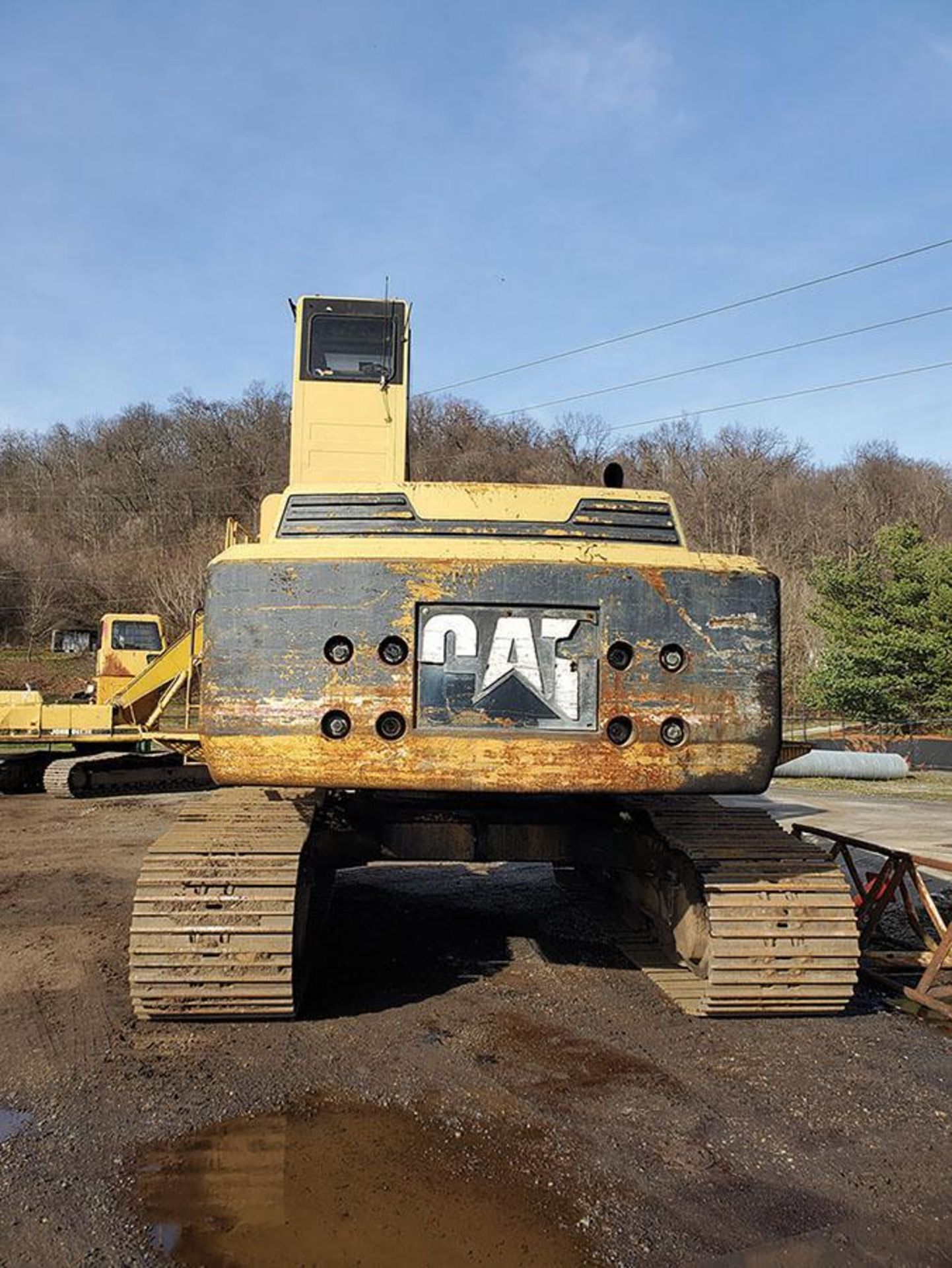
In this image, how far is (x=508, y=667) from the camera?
470 cm

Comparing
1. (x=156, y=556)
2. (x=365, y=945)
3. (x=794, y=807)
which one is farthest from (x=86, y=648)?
(x=365, y=945)

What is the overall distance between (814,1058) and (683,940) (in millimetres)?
1114

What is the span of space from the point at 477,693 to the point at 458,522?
0.80 metres

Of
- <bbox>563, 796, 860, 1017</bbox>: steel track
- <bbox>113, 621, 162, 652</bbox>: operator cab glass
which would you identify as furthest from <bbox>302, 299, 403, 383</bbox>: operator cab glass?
<bbox>113, 621, 162, 652</bbox>: operator cab glass

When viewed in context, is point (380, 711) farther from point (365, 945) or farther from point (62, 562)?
point (62, 562)

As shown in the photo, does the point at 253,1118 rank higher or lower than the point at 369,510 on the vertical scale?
lower

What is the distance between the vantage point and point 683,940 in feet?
18.8

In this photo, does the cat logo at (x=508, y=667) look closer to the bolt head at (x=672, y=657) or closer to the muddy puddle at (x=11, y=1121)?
the bolt head at (x=672, y=657)

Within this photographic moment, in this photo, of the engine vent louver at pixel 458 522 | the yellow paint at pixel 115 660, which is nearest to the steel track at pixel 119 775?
the yellow paint at pixel 115 660

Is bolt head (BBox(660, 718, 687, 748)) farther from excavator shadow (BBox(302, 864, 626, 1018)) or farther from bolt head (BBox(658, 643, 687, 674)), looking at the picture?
excavator shadow (BBox(302, 864, 626, 1018))

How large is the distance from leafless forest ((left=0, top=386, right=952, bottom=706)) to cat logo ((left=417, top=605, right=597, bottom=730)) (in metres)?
32.0

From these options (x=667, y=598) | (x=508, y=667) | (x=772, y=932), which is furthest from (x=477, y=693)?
(x=772, y=932)

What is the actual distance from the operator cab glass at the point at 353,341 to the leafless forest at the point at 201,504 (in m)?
29.4

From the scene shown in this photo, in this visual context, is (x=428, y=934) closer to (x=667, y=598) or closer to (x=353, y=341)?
(x=667, y=598)
